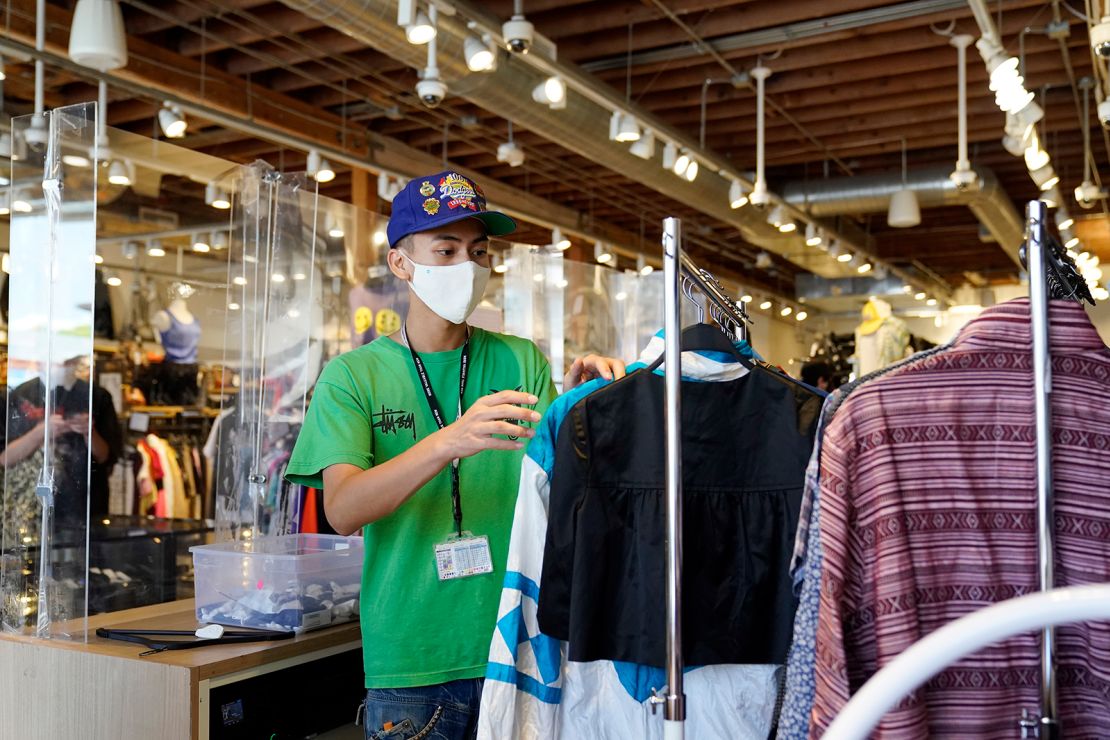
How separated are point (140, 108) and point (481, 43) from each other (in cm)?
→ 408

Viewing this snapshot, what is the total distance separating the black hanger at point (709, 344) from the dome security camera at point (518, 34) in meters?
3.79

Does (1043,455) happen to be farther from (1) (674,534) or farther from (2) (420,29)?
(2) (420,29)

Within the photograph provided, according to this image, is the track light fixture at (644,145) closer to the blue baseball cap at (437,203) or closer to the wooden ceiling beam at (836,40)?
the wooden ceiling beam at (836,40)

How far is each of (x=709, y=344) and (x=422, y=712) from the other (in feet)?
3.01

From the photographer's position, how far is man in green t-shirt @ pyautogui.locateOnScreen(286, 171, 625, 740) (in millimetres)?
2189

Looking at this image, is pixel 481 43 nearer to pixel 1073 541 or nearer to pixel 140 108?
pixel 140 108

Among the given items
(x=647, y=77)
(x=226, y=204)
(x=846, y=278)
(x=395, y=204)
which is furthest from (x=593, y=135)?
(x=846, y=278)

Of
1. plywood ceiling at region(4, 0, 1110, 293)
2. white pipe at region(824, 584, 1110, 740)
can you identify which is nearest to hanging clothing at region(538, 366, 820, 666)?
white pipe at region(824, 584, 1110, 740)

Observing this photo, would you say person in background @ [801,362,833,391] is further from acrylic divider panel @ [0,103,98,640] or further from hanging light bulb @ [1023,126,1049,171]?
acrylic divider panel @ [0,103,98,640]

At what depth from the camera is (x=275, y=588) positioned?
109 inches

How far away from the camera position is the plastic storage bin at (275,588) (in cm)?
275

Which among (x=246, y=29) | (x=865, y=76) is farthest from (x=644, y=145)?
(x=246, y=29)

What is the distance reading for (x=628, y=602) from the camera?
197cm

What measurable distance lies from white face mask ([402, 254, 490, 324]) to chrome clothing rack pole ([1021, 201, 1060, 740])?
3.69ft
